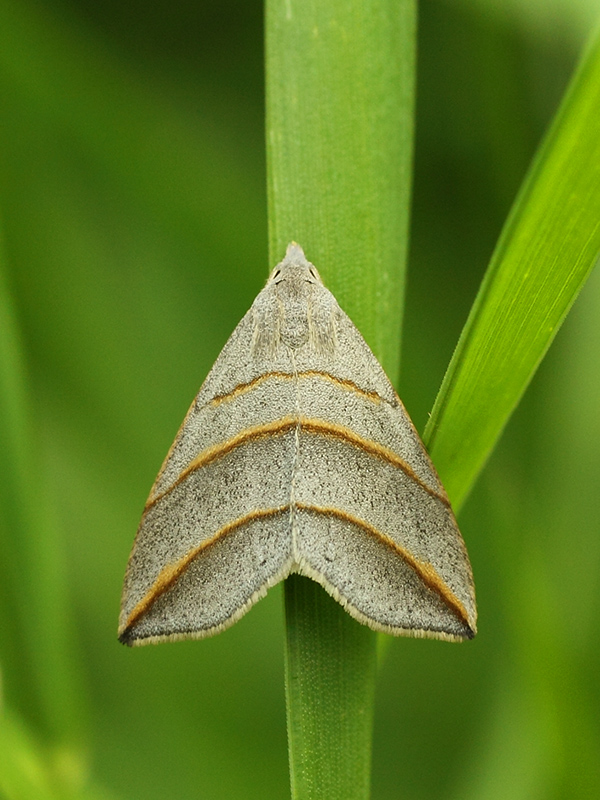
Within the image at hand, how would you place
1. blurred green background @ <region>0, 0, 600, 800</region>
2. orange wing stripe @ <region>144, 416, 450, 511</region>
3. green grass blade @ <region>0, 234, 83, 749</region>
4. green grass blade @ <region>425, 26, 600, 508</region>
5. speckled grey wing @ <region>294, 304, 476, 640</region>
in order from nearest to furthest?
1. green grass blade @ <region>425, 26, 600, 508</region>
2. speckled grey wing @ <region>294, 304, 476, 640</region>
3. orange wing stripe @ <region>144, 416, 450, 511</region>
4. green grass blade @ <region>0, 234, 83, 749</region>
5. blurred green background @ <region>0, 0, 600, 800</region>

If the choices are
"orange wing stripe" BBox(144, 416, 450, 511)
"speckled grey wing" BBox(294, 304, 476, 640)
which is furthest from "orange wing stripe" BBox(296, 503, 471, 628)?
"orange wing stripe" BBox(144, 416, 450, 511)

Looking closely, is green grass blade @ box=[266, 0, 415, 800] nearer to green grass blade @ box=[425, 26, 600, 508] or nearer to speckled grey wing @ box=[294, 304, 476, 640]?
speckled grey wing @ box=[294, 304, 476, 640]

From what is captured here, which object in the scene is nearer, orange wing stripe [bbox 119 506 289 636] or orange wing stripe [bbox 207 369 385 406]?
orange wing stripe [bbox 119 506 289 636]

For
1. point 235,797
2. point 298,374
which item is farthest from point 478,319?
point 235,797

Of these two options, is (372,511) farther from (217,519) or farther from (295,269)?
(295,269)

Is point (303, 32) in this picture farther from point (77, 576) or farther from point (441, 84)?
point (77, 576)
